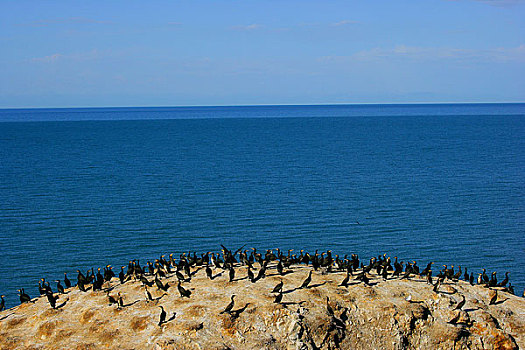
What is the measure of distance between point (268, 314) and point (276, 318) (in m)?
0.48

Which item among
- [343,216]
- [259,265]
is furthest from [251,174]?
[259,265]

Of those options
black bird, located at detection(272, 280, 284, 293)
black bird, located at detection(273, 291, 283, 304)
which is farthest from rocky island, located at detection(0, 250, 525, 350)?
black bird, located at detection(273, 291, 283, 304)

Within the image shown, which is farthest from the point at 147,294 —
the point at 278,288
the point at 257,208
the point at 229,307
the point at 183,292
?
the point at 257,208

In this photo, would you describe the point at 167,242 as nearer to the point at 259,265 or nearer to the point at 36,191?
the point at 259,265

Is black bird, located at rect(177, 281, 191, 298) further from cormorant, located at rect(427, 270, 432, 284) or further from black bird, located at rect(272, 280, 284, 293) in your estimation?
cormorant, located at rect(427, 270, 432, 284)

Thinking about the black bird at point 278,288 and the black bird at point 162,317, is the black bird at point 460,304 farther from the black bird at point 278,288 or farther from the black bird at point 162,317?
the black bird at point 162,317

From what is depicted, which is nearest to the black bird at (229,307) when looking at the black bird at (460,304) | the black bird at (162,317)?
the black bird at (162,317)

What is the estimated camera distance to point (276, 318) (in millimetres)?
27562

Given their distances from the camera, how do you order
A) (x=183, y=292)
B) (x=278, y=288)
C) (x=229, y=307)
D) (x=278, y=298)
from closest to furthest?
(x=229, y=307), (x=278, y=298), (x=278, y=288), (x=183, y=292)

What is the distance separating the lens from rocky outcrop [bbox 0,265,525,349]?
2670cm

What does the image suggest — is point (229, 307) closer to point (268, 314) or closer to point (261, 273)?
point (268, 314)

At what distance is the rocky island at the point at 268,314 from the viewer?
88.0ft

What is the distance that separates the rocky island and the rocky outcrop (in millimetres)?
56

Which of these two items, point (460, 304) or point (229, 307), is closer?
point (229, 307)
